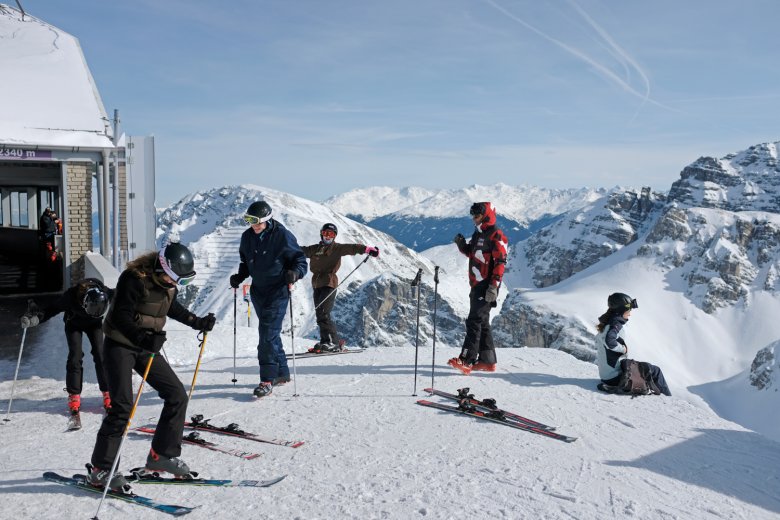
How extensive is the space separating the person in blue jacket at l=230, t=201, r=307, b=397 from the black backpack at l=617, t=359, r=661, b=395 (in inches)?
188

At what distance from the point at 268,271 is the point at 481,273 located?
326 centimetres

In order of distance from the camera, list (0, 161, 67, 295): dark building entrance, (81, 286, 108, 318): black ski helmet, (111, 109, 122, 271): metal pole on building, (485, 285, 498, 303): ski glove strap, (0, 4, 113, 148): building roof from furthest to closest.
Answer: (0, 161, 67, 295): dark building entrance → (111, 109, 122, 271): metal pole on building → (0, 4, 113, 148): building roof → (485, 285, 498, 303): ski glove strap → (81, 286, 108, 318): black ski helmet

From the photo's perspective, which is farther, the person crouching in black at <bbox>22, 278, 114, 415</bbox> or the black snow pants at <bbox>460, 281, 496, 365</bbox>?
the black snow pants at <bbox>460, 281, 496, 365</bbox>

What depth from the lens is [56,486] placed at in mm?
5000

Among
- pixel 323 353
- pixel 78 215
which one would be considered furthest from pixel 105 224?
pixel 323 353

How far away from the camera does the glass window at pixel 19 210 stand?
22.6 metres

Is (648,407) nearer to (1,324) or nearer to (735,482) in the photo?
(735,482)

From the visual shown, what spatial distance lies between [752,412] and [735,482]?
144437mm

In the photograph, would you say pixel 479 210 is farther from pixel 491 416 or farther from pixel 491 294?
pixel 491 416

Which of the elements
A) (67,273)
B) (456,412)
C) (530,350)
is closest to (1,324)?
(67,273)

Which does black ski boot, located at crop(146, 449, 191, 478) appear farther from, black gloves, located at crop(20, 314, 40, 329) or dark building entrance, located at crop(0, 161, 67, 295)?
dark building entrance, located at crop(0, 161, 67, 295)

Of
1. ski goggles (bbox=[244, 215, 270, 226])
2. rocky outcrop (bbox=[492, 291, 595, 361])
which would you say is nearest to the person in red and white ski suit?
ski goggles (bbox=[244, 215, 270, 226])

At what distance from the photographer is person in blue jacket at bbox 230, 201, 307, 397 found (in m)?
7.85

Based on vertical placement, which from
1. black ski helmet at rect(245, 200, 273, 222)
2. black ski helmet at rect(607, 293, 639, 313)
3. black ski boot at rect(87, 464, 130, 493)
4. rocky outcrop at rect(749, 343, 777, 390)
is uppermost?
black ski helmet at rect(245, 200, 273, 222)
